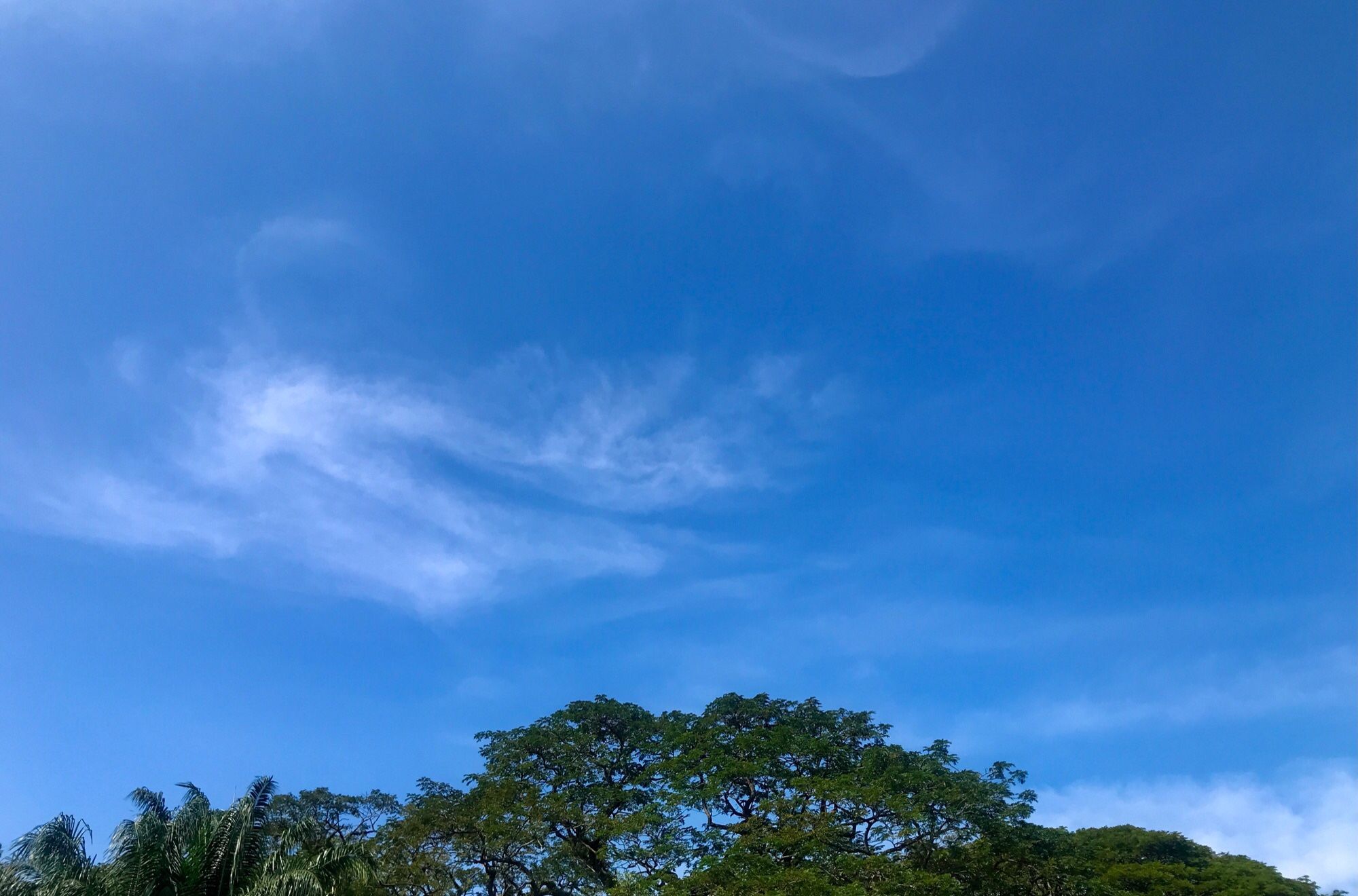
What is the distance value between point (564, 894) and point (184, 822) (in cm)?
1274

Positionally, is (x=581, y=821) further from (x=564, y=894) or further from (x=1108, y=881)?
(x=1108, y=881)

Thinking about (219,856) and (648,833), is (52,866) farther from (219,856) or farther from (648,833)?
(648,833)

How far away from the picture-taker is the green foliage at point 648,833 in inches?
773

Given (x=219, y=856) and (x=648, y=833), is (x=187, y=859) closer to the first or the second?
(x=219, y=856)

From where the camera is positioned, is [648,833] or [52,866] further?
[648,833]

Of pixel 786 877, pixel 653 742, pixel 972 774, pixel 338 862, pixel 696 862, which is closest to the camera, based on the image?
Result: pixel 338 862

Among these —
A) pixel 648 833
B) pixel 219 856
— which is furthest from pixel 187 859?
pixel 648 833

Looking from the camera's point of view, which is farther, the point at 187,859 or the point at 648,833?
the point at 648,833

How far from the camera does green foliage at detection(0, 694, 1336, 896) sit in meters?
19.6

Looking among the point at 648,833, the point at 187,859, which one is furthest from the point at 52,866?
the point at 648,833

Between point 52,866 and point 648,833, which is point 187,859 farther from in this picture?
point 648,833

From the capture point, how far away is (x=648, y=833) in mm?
26797

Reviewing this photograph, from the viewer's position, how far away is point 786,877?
22875mm

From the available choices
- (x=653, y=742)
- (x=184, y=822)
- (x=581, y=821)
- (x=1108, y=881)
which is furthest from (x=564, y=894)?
(x=1108, y=881)
